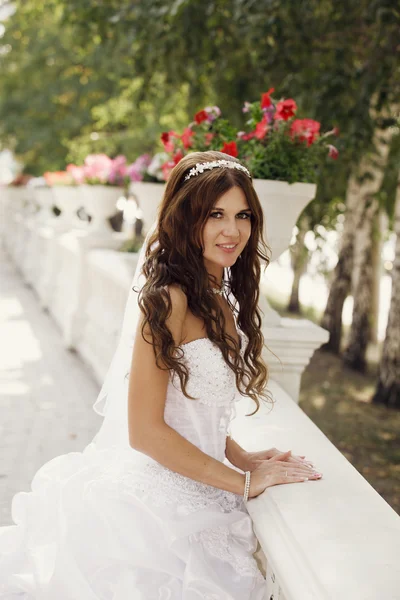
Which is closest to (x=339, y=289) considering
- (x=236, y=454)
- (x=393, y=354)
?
(x=393, y=354)

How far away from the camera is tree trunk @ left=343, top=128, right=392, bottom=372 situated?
9258 millimetres

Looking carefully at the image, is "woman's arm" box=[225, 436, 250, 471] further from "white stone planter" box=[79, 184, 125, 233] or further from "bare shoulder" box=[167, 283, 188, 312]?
"white stone planter" box=[79, 184, 125, 233]

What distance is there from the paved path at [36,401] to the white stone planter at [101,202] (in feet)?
4.46

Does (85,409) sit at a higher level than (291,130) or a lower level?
lower

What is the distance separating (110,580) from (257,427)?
35.0 inches

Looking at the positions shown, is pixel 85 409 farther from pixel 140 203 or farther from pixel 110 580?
pixel 110 580

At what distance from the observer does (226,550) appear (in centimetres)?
227

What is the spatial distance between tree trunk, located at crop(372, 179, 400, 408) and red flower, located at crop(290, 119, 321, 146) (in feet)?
11.8

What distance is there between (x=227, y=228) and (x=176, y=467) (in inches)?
31.7

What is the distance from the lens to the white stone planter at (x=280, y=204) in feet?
11.4

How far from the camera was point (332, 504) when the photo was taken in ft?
6.93

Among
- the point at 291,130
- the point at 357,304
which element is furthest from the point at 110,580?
the point at 357,304

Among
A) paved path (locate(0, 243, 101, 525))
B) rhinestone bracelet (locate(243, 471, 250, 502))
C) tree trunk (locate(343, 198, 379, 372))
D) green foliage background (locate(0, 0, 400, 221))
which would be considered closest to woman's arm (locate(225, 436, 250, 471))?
rhinestone bracelet (locate(243, 471, 250, 502))

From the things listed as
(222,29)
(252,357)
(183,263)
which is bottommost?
(252,357)
